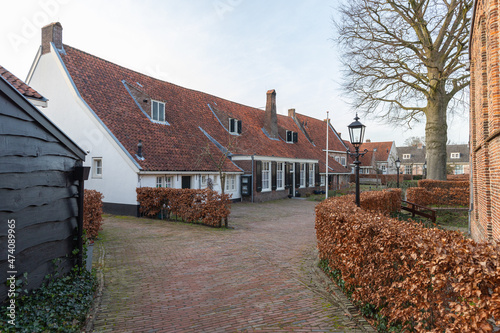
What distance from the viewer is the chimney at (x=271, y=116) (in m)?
28.5

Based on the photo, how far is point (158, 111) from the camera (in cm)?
1881

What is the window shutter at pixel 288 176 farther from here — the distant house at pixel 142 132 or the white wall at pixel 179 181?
the white wall at pixel 179 181

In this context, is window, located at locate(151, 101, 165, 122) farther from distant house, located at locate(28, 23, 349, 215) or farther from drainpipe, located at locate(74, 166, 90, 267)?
drainpipe, located at locate(74, 166, 90, 267)

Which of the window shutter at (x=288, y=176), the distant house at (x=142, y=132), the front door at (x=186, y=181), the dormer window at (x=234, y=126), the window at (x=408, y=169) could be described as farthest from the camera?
the window at (x=408, y=169)

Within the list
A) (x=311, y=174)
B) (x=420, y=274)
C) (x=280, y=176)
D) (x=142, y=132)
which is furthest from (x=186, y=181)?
(x=311, y=174)

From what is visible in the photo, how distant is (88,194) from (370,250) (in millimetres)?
8850

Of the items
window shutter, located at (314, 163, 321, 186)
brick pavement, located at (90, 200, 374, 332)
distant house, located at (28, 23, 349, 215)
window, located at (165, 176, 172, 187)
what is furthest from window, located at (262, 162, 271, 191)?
brick pavement, located at (90, 200, 374, 332)

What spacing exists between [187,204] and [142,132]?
5.81 m

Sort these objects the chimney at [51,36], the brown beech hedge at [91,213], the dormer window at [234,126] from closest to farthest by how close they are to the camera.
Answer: the brown beech hedge at [91,213]
the chimney at [51,36]
the dormer window at [234,126]

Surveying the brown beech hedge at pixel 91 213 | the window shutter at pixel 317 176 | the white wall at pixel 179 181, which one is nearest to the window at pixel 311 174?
the window shutter at pixel 317 176

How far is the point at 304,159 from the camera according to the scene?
1104 inches

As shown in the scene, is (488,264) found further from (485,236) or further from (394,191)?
(394,191)

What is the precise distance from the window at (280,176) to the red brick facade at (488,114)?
47.4 ft

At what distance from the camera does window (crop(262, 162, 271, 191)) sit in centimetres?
2320
